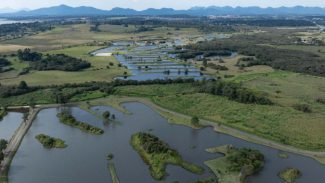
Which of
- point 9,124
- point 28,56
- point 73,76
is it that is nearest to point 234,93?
point 9,124

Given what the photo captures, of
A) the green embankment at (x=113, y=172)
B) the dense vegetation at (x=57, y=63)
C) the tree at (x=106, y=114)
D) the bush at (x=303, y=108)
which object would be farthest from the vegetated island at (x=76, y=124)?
the dense vegetation at (x=57, y=63)

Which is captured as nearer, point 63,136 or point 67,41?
point 63,136

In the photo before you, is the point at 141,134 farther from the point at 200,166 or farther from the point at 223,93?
the point at 223,93

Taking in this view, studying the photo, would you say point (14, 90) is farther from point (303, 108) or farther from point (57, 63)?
point (303, 108)

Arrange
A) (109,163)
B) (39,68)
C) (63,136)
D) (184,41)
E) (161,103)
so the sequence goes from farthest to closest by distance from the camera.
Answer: (184,41)
(39,68)
(161,103)
(63,136)
(109,163)

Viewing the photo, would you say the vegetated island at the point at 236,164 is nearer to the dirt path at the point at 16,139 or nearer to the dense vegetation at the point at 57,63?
the dirt path at the point at 16,139

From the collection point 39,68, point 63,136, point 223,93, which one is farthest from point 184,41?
point 63,136
